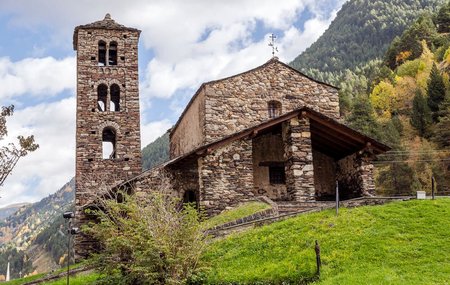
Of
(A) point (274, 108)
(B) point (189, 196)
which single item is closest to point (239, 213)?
(B) point (189, 196)

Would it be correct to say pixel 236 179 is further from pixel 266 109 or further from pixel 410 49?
pixel 410 49

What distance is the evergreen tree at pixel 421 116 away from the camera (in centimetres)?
5503

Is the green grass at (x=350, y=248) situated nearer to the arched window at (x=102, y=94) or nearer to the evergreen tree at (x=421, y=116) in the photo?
the arched window at (x=102, y=94)

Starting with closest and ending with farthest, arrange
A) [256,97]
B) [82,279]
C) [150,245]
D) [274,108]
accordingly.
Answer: [150,245], [82,279], [256,97], [274,108]

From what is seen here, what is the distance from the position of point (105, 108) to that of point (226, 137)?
11779 millimetres

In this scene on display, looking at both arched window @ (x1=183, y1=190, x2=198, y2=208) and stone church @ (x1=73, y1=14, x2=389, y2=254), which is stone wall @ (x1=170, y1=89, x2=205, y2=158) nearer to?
stone church @ (x1=73, y1=14, x2=389, y2=254)

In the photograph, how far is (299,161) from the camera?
20.7 m

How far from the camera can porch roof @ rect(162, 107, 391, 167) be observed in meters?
20.7

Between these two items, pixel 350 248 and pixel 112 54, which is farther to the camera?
pixel 112 54

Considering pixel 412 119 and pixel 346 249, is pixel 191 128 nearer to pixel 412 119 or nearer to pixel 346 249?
pixel 346 249

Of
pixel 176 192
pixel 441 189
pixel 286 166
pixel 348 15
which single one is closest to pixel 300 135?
pixel 286 166

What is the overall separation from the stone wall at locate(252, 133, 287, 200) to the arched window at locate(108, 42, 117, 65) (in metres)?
11.9

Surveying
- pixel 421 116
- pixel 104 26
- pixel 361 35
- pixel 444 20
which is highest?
pixel 361 35

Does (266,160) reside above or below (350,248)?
above
